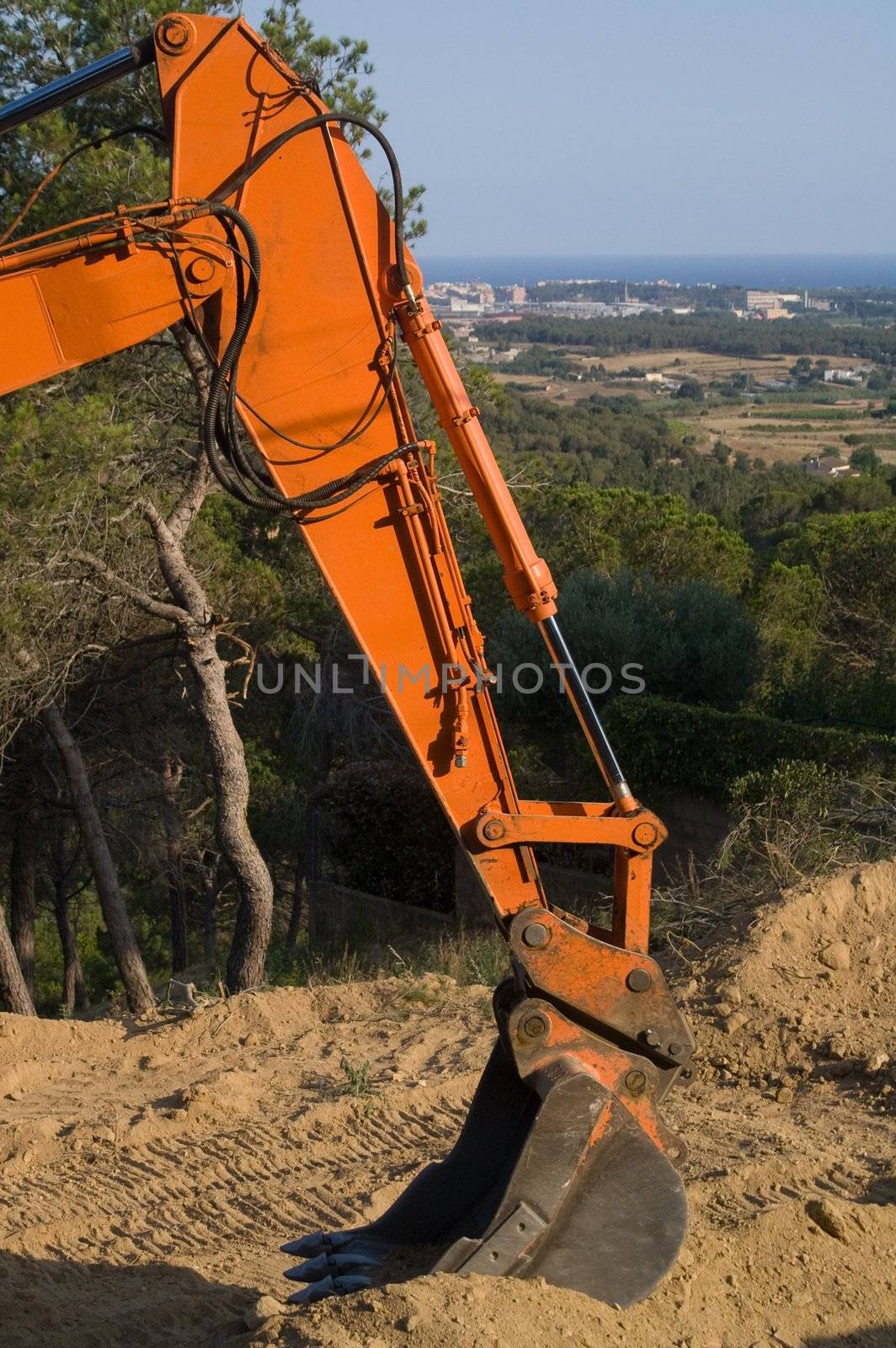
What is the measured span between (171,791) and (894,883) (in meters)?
9.39

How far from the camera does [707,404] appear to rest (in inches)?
2960

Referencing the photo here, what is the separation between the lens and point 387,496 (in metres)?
4.26

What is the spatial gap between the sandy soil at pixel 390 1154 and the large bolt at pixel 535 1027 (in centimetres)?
69

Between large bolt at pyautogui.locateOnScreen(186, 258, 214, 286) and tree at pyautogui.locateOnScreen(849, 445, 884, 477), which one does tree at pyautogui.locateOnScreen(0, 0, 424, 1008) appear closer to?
large bolt at pyautogui.locateOnScreen(186, 258, 214, 286)

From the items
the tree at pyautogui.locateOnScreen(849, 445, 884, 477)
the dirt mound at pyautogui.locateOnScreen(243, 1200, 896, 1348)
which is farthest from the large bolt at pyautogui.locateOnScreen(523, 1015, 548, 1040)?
the tree at pyautogui.locateOnScreen(849, 445, 884, 477)

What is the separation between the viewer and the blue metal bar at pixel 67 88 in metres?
3.87

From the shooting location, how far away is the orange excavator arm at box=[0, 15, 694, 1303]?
3.98 meters

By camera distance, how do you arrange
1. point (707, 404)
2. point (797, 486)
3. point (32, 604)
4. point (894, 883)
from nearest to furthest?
point (894, 883), point (32, 604), point (797, 486), point (707, 404)

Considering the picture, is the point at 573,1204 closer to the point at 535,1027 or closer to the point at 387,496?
the point at 535,1027

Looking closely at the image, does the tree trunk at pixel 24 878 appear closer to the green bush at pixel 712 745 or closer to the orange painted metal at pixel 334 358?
the green bush at pixel 712 745

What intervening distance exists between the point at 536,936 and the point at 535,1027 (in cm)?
28

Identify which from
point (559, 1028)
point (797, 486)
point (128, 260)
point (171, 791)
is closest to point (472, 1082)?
point (559, 1028)

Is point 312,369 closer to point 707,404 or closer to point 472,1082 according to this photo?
point 472,1082

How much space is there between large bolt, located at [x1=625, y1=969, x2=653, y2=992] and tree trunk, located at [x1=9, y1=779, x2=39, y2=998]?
11486mm
